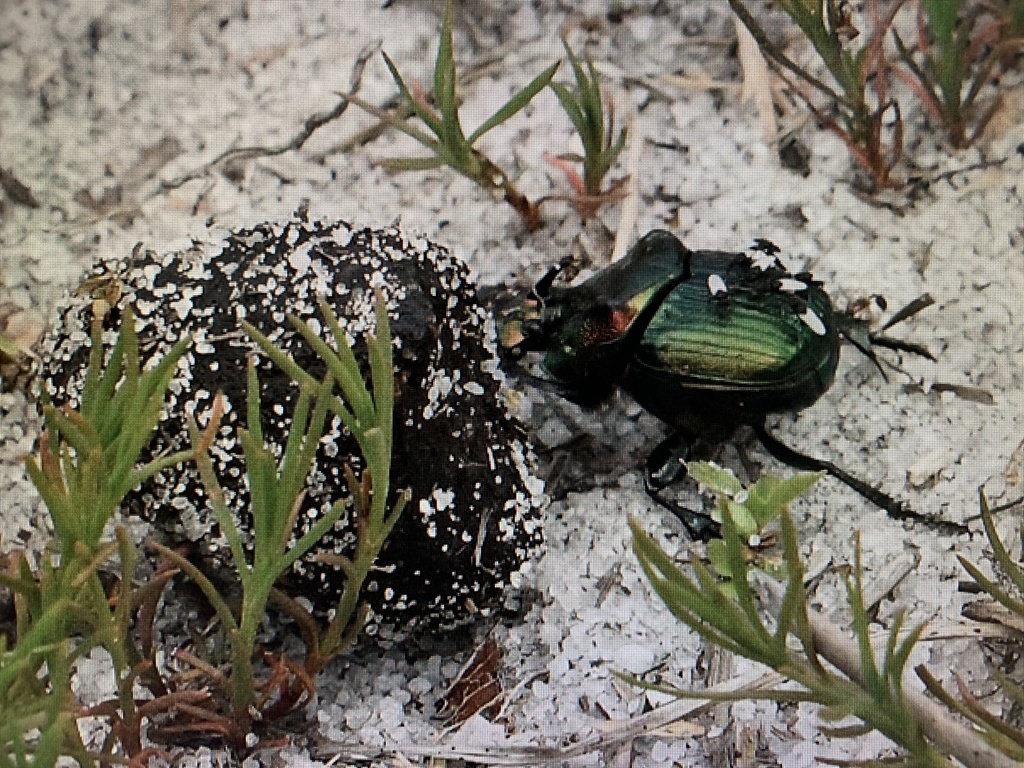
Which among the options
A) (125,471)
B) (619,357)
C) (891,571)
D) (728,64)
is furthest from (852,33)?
(125,471)

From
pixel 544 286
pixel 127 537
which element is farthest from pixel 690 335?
pixel 127 537

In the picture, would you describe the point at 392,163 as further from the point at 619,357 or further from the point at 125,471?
the point at 125,471

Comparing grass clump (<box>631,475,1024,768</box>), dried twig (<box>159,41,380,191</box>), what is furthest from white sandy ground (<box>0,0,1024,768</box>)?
grass clump (<box>631,475,1024,768</box>)

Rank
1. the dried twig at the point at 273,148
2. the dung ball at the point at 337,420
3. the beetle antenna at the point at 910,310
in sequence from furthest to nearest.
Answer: the dried twig at the point at 273,148
the beetle antenna at the point at 910,310
the dung ball at the point at 337,420

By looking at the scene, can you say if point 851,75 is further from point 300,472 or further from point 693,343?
point 300,472

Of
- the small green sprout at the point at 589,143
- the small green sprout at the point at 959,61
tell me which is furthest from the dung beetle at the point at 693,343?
the small green sprout at the point at 959,61

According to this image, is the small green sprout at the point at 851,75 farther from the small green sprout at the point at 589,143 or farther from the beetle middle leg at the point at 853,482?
the beetle middle leg at the point at 853,482
